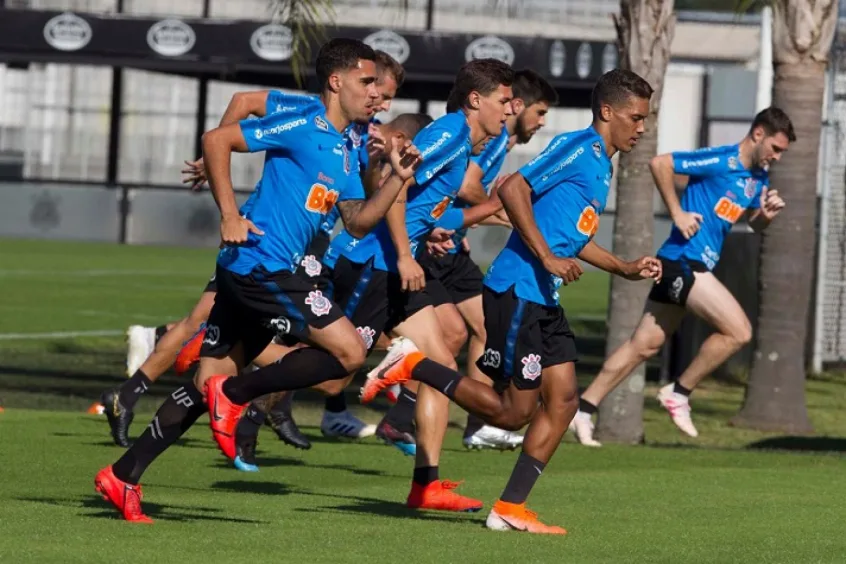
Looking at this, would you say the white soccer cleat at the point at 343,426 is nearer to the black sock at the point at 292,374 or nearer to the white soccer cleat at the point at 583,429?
the white soccer cleat at the point at 583,429

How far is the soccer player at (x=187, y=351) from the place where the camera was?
33.2 ft

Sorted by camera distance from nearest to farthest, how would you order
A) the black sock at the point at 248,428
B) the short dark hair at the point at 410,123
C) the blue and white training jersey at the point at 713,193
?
the black sock at the point at 248,428
the short dark hair at the point at 410,123
the blue and white training jersey at the point at 713,193

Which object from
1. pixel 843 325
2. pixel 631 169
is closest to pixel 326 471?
pixel 631 169

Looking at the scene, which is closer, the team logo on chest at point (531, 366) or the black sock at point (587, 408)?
the team logo on chest at point (531, 366)

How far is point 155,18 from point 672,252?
23513mm

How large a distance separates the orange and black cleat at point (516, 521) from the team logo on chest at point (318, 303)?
3.75ft

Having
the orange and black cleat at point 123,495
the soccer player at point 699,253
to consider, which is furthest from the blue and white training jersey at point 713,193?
the orange and black cleat at point 123,495

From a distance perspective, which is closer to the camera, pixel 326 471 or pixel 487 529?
pixel 487 529

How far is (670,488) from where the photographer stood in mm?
10211

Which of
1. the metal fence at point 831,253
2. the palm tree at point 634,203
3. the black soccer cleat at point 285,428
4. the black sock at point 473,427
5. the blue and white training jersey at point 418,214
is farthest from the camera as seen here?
the metal fence at point 831,253

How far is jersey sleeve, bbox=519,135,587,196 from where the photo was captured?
828cm

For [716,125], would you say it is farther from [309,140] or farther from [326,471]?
[309,140]

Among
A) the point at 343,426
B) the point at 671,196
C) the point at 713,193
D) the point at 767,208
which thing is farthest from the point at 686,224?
the point at 343,426

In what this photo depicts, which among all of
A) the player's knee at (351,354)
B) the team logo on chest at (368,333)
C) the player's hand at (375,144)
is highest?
the player's hand at (375,144)
